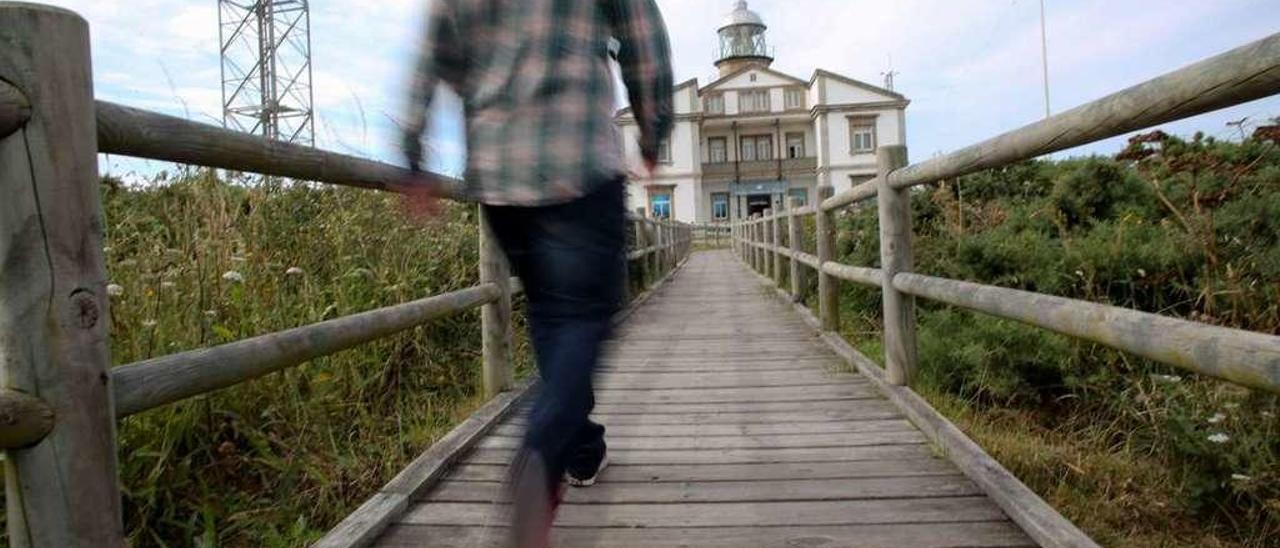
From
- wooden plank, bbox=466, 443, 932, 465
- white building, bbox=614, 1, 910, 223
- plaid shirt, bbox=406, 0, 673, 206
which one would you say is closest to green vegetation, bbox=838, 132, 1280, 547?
wooden plank, bbox=466, 443, 932, 465

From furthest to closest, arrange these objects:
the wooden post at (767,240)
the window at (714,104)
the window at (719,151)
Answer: the window at (719,151) → the window at (714,104) → the wooden post at (767,240)

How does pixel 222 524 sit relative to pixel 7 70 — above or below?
below

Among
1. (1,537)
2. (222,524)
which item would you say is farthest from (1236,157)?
(1,537)

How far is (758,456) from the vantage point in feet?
8.73

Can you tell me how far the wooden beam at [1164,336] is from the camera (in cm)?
115

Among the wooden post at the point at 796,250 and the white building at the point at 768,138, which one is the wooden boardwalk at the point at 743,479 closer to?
the wooden post at the point at 796,250

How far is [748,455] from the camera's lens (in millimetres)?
2678

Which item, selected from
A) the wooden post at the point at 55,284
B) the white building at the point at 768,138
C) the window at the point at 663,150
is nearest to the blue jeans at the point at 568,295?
the window at the point at 663,150

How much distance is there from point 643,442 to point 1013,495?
4.03ft

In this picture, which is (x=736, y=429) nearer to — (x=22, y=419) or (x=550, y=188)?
(x=550, y=188)

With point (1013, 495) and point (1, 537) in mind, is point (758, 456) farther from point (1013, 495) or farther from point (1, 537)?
point (1, 537)

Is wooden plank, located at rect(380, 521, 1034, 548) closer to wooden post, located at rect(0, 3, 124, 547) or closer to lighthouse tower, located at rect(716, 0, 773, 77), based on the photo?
wooden post, located at rect(0, 3, 124, 547)

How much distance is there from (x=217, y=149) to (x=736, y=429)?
78.9 inches

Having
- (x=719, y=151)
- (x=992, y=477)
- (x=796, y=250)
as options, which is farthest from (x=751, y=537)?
(x=719, y=151)
